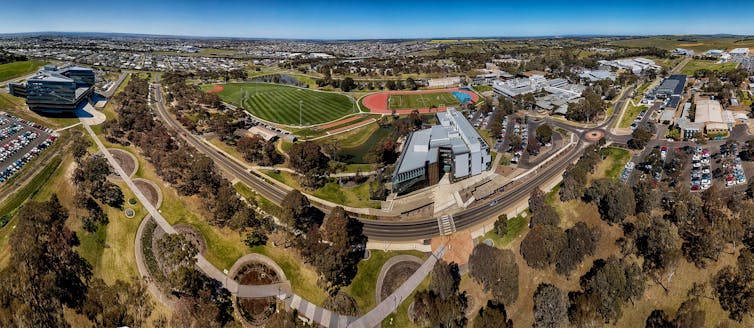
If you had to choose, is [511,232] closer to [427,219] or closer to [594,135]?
[427,219]

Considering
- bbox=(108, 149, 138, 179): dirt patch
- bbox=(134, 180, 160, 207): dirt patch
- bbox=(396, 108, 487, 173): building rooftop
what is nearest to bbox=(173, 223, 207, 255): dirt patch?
bbox=(134, 180, 160, 207): dirt patch

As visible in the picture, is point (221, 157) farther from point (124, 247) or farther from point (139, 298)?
point (139, 298)

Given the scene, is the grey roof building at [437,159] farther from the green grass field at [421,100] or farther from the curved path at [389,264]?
the green grass field at [421,100]

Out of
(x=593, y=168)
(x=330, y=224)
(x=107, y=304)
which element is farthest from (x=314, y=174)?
(x=593, y=168)

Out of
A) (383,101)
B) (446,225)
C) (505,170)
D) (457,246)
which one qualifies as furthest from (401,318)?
(383,101)

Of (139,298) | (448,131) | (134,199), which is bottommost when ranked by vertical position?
(139,298)

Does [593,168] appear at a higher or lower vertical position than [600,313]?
higher

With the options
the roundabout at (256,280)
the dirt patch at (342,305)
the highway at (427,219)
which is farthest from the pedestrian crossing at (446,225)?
the roundabout at (256,280)
